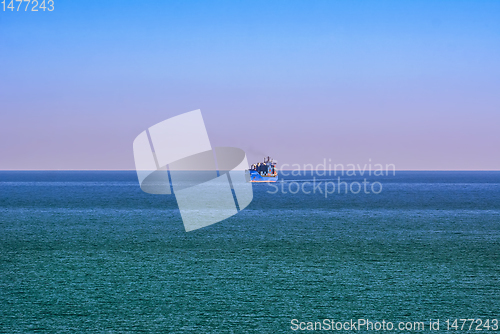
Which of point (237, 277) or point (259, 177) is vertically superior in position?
point (237, 277)

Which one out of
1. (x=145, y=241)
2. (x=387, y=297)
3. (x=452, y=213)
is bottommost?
(x=452, y=213)

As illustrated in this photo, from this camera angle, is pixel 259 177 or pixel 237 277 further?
pixel 259 177

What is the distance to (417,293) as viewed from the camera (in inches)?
425

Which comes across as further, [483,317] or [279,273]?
[279,273]

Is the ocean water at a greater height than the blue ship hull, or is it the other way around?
the ocean water

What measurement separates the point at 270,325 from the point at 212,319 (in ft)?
3.73

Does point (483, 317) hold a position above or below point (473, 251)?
above

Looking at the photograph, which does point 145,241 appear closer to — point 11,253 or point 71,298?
point 11,253

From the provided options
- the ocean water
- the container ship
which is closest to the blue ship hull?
the container ship

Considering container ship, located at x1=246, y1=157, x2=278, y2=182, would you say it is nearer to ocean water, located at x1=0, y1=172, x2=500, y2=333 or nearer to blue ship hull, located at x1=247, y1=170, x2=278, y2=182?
blue ship hull, located at x1=247, y1=170, x2=278, y2=182

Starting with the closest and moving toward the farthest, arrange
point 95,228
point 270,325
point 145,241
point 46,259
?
point 270,325 < point 46,259 < point 145,241 < point 95,228

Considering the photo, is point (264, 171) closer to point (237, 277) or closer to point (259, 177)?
point (259, 177)

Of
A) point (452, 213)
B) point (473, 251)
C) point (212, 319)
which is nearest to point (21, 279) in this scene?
point (212, 319)

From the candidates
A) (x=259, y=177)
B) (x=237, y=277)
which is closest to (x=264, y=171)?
(x=259, y=177)
